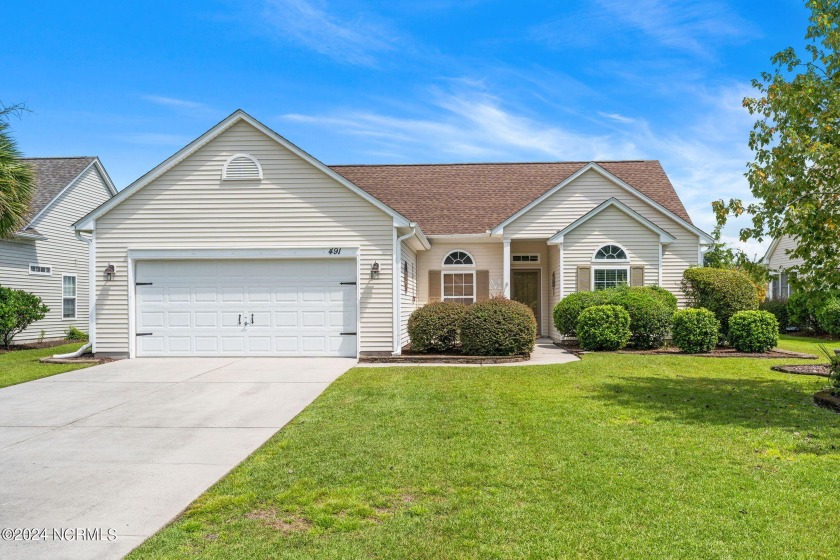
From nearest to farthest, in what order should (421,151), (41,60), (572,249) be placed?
(41,60)
(572,249)
(421,151)

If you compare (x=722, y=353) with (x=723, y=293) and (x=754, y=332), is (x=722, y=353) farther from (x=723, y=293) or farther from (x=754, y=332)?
A: (x=723, y=293)

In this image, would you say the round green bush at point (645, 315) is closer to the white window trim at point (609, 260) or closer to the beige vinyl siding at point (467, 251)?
the white window trim at point (609, 260)

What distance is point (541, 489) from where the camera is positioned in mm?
4738

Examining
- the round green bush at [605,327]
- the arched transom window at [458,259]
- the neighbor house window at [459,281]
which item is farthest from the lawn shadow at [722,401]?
the arched transom window at [458,259]

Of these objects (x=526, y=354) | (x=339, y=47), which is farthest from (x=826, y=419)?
(x=339, y=47)

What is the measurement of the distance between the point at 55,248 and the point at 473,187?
604 inches

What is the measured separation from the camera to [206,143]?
45.4 feet

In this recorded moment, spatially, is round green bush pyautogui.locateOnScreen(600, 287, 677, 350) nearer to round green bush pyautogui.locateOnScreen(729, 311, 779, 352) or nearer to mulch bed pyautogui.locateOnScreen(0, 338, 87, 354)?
round green bush pyautogui.locateOnScreen(729, 311, 779, 352)

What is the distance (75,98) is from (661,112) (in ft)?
55.6

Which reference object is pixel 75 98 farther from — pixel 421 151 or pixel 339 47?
pixel 421 151

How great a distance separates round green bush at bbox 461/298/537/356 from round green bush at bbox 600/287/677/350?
304cm

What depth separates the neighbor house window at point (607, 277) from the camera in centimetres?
1734

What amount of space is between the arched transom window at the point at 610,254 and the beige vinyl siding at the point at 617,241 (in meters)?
0.12

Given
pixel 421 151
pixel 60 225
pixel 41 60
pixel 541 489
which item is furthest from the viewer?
pixel 421 151
